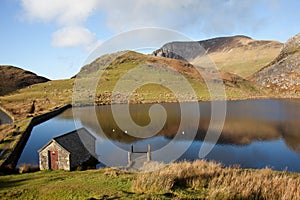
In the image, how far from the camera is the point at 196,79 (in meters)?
138

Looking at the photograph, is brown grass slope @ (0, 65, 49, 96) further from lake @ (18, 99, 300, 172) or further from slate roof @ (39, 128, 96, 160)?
slate roof @ (39, 128, 96, 160)

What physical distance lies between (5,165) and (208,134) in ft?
89.6

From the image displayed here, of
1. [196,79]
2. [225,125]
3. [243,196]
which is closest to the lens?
[243,196]

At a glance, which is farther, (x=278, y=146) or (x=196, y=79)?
(x=196, y=79)

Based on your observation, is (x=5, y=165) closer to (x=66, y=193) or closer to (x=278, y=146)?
(x=66, y=193)

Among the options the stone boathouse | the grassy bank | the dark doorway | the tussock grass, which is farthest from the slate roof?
the tussock grass

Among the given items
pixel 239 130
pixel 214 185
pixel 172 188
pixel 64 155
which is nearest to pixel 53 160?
pixel 64 155

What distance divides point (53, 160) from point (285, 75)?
5577 inches

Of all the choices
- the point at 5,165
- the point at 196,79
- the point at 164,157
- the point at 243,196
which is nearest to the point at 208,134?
the point at 164,157

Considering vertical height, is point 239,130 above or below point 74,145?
below

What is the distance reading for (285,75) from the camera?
142 metres

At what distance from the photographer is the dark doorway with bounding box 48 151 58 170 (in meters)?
25.2

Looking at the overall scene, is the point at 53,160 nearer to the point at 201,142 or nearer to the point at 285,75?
the point at 201,142

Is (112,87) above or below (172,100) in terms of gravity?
above
